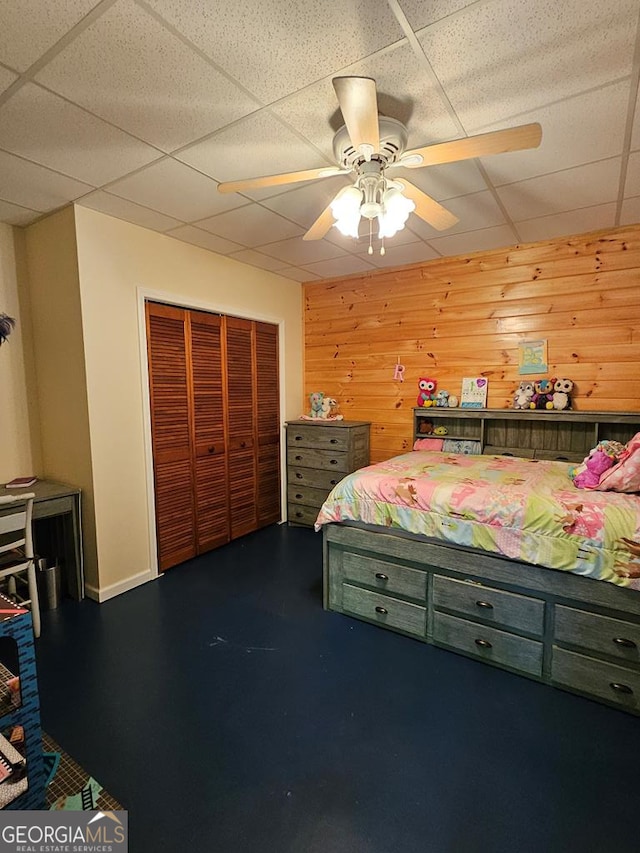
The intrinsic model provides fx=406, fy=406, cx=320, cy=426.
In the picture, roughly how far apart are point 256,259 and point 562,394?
2.79 metres

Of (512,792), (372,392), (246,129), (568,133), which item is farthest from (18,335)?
(512,792)

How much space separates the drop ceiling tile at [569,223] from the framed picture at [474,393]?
117 centimetres

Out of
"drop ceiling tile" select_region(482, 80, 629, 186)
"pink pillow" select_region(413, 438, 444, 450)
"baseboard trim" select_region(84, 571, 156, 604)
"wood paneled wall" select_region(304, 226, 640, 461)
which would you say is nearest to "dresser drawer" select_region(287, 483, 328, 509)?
"wood paneled wall" select_region(304, 226, 640, 461)

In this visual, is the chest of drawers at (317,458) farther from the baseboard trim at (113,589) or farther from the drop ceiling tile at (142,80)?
the drop ceiling tile at (142,80)

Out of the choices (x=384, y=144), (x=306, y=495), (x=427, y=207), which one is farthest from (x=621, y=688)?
(x=306, y=495)

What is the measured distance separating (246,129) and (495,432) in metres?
2.89

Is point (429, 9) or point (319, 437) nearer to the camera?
point (429, 9)

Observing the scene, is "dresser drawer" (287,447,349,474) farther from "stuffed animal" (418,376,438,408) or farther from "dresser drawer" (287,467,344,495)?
"stuffed animal" (418,376,438,408)

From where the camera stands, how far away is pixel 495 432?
3539mm

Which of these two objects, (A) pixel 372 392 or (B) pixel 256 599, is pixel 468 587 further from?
(A) pixel 372 392

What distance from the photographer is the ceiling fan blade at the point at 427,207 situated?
183 centimetres

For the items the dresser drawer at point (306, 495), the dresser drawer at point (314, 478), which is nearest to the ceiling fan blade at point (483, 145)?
the dresser drawer at point (314, 478)

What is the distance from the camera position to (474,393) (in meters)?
3.62

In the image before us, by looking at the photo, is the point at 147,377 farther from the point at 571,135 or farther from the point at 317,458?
the point at 571,135
